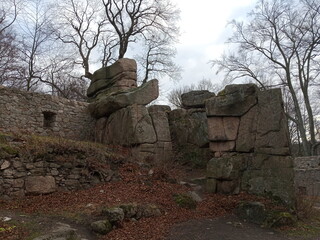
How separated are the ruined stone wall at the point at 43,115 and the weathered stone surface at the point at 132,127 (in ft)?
6.00

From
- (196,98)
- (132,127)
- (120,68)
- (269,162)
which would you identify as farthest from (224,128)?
(120,68)

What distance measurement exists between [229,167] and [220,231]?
7.71ft

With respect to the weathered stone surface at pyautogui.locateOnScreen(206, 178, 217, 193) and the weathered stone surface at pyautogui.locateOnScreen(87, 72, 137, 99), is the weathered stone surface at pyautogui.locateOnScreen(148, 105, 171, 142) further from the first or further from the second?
the weathered stone surface at pyautogui.locateOnScreen(206, 178, 217, 193)

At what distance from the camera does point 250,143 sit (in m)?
7.88

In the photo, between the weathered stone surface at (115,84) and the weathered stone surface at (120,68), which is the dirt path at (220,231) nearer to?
the weathered stone surface at (115,84)

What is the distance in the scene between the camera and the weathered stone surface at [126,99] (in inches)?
455

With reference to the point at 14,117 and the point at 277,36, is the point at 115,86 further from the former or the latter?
the point at 277,36

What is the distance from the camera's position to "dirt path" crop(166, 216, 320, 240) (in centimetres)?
546

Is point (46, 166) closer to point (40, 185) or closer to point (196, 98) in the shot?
point (40, 185)

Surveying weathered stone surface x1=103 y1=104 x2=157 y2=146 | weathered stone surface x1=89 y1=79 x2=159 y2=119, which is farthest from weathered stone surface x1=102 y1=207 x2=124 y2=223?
weathered stone surface x1=89 y1=79 x2=159 y2=119

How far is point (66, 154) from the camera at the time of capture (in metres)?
7.93

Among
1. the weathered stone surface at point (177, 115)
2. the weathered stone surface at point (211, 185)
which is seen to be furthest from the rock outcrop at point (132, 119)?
the weathered stone surface at point (211, 185)

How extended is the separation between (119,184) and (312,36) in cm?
1836

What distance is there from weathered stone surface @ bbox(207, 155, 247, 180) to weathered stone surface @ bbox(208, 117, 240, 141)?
1.97ft
